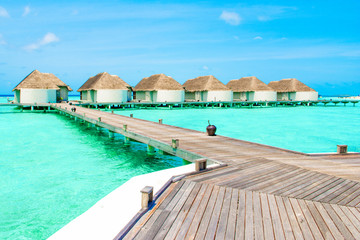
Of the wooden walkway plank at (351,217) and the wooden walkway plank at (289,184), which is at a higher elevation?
the wooden walkway plank at (289,184)

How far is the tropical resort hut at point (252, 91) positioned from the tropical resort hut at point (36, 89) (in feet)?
125

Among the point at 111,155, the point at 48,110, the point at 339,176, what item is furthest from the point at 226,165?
the point at 48,110

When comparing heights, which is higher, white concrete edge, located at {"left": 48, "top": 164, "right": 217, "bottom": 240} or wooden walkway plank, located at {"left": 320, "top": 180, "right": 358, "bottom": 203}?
wooden walkway plank, located at {"left": 320, "top": 180, "right": 358, "bottom": 203}

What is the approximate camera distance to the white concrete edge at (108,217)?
4.45 metres

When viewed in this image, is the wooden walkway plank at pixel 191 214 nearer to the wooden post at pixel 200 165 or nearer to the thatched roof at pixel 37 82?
the wooden post at pixel 200 165

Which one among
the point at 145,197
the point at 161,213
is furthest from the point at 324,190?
the point at 145,197

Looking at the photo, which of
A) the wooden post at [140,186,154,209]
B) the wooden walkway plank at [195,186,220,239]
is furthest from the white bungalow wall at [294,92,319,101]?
the wooden post at [140,186,154,209]

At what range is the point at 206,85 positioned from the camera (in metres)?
55.9

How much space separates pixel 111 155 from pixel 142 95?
40.7m

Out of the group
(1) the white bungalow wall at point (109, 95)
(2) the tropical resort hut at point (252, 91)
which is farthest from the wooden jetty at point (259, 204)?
(2) the tropical resort hut at point (252, 91)

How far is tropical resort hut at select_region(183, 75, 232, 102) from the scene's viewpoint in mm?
55750

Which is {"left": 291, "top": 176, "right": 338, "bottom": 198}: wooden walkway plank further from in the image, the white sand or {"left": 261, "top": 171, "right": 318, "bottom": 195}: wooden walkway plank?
the white sand

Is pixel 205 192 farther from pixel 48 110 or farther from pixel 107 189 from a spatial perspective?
pixel 48 110

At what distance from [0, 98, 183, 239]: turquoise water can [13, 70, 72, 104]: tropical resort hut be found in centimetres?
2390
